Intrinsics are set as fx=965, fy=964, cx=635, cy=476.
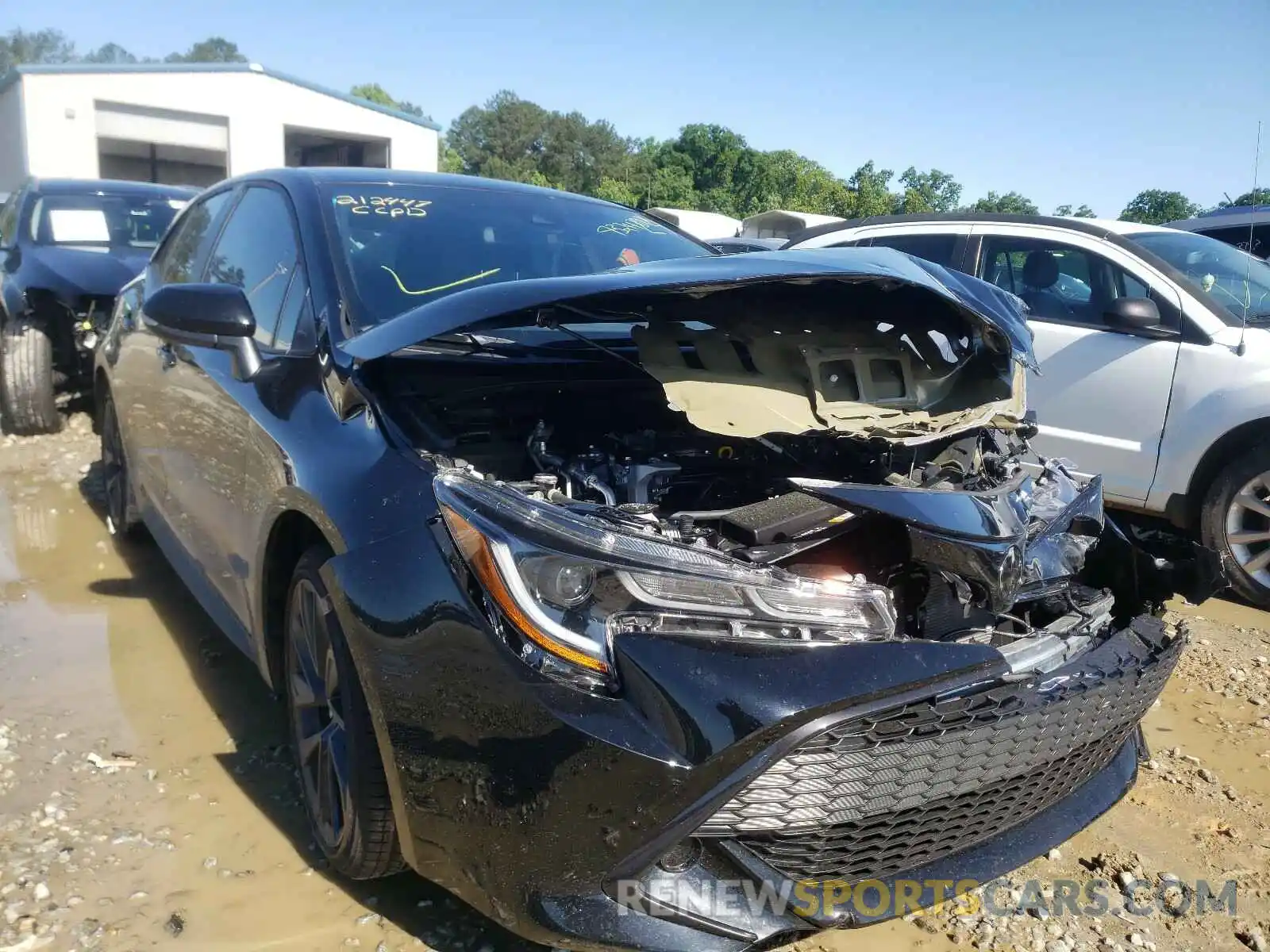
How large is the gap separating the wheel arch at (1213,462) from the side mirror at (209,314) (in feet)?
12.8

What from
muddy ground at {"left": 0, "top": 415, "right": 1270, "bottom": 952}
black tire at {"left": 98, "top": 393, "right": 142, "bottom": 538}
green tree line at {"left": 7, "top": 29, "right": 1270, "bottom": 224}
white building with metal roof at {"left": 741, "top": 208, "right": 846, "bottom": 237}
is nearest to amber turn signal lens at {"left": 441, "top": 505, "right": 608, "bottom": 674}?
muddy ground at {"left": 0, "top": 415, "right": 1270, "bottom": 952}

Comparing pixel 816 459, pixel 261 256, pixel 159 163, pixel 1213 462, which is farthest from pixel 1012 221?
pixel 159 163

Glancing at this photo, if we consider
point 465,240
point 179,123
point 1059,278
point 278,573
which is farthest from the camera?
point 179,123

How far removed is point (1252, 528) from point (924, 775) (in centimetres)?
338

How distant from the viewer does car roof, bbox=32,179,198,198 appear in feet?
22.4

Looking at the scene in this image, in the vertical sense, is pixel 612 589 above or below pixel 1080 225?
below

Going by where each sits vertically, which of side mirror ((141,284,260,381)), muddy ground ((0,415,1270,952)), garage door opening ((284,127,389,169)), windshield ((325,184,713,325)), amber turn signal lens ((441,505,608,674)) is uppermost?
garage door opening ((284,127,389,169))

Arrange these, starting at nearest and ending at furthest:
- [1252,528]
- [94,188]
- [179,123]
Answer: [1252,528] < [94,188] < [179,123]

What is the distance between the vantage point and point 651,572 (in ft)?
5.17

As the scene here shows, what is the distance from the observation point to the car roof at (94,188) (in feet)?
22.4

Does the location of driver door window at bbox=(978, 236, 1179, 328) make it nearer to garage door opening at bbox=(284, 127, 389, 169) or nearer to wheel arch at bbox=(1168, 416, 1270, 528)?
wheel arch at bbox=(1168, 416, 1270, 528)

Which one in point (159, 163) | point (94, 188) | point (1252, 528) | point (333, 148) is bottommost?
point (1252, 528)

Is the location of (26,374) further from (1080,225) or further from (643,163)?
(643,163)

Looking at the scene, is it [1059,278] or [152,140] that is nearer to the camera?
[1059,278]
